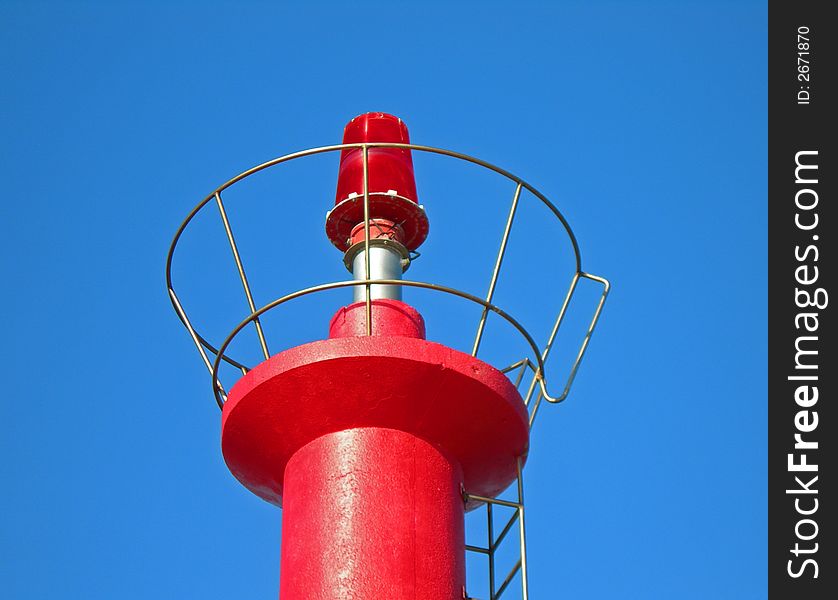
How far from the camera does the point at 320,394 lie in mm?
11805

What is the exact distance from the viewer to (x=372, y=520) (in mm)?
11414

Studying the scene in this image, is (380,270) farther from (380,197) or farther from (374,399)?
(374,399)

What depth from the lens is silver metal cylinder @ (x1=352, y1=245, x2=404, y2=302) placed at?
13241mm

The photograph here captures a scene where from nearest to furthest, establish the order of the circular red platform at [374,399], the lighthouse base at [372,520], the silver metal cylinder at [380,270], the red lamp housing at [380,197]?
the lighthouse base at [372,520], the circular red platform at [374,399], the silver metal cylinder at [380,270], the red lamp housing at [380,197]

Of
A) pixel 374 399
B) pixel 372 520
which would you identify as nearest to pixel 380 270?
pixel 374 399

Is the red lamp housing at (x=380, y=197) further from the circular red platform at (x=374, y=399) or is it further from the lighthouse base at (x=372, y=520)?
the lighthouse base at (x=372, y=520)

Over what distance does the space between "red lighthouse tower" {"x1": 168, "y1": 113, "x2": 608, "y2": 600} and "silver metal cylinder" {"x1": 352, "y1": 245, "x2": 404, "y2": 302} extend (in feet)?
1.13

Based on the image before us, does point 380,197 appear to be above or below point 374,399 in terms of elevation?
above

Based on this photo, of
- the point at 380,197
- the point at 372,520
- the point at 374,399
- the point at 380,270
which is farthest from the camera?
the point at 380,197

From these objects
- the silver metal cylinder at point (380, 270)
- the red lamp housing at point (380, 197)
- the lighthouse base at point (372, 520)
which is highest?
the red lamp housing at point (380, 197)

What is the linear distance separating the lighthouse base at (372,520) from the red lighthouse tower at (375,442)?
0.01 metres

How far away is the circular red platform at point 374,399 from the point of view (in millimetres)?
11727

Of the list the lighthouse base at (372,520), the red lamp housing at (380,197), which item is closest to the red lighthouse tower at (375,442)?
the lighthouse base at (372,520)

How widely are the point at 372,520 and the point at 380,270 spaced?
9.08 feet
